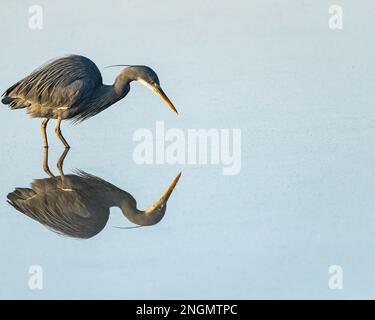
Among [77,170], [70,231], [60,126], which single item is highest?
[60,126]

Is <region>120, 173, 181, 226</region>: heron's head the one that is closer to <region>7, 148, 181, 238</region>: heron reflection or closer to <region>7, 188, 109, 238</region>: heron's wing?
<region>7, 148, 181, 238</region>: heron reflection

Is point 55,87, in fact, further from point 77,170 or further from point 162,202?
point 162,202

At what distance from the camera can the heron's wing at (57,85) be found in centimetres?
791

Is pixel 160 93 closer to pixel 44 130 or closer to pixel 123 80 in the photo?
pixel 123 80

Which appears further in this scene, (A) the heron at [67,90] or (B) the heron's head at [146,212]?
(A) the heron at [67,90]

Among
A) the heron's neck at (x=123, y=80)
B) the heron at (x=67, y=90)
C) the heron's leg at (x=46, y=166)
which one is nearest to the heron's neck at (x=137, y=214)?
the heron's leg at (x=46, y=166)

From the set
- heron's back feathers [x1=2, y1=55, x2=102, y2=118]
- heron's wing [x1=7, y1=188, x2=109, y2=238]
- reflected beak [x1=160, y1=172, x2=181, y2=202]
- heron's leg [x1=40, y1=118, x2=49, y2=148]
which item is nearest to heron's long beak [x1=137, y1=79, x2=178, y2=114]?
heron's back feathers [x1=2, y1=55, x2=102, y2=118]

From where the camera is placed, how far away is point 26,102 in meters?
8.02

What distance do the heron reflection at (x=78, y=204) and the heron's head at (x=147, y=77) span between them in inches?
56.0

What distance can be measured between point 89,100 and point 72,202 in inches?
77.0

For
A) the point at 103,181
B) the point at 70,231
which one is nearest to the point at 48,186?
the point at 103,181

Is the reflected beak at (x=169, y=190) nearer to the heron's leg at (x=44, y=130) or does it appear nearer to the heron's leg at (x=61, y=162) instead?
the heron's leg at (x=61, y=162)

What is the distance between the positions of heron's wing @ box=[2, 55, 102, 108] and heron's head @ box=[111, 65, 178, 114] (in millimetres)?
293

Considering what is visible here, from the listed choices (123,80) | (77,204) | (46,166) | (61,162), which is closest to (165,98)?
(123,80)
